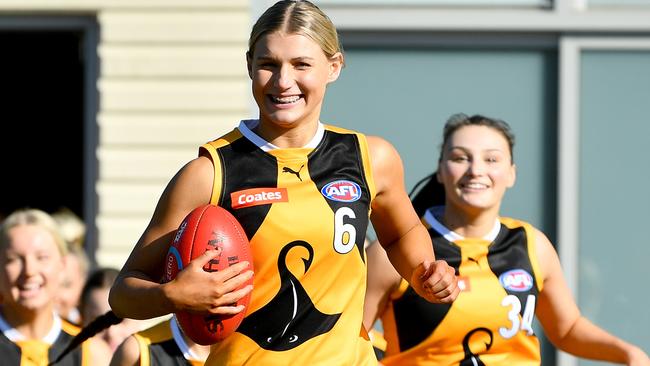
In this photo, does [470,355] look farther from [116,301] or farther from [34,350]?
[116,301]

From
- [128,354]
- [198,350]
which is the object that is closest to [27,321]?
[128,354]

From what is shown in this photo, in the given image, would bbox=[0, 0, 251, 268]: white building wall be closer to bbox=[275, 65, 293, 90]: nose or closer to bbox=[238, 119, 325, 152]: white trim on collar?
bbox=[238, 119, 325, 152]: white trim on collar

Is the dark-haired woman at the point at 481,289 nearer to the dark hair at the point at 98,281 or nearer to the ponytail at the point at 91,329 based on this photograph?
the ponytail at the point at 91,329

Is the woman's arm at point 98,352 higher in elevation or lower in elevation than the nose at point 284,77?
lower

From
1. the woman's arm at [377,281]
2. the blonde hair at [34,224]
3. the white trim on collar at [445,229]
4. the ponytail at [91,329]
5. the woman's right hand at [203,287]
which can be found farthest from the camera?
the blonde hair at [34,224]

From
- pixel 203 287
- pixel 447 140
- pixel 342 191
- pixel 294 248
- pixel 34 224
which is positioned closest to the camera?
pixel 203 287

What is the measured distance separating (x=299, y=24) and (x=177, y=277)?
0.78 m

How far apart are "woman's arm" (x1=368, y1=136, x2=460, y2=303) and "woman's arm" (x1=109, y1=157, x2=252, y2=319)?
20.7 inches

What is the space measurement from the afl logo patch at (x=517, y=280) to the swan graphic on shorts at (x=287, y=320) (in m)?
1.69

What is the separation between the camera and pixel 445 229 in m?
5.41

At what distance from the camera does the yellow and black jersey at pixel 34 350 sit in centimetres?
550

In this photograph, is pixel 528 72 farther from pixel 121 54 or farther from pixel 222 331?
pixel 222 331

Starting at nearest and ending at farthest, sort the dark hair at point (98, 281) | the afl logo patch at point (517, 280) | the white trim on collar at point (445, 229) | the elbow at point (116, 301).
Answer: the elbow at point (116, 301) → the afl logo patch at point (517, 280) → the white trim on collar at point (445, 229) → the dark hair at point (98, 281)

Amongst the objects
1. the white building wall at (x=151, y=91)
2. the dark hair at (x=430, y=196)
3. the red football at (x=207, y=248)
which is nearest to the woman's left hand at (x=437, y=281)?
the red football at (x=207, y=248)
